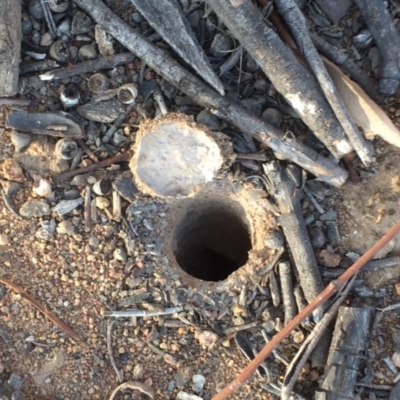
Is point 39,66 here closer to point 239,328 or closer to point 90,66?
point 90,66

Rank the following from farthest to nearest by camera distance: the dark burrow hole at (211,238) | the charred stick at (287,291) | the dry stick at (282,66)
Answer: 1. the dark burrow hole at (211,238)
2. the charred stick at (287,291)
3. the dry stick at (282,66)

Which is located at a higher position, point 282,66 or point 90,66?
point 282,66

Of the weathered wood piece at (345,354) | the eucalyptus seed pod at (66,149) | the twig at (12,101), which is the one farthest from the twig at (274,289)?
the twig at (12,101)

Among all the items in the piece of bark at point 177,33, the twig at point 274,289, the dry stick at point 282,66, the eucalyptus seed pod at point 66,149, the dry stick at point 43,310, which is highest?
the dry stick at point 282,66

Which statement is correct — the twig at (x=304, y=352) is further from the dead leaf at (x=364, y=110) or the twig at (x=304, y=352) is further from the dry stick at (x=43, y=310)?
the dry stick at (x=43, y=310)

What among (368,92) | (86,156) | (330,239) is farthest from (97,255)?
(368,92)

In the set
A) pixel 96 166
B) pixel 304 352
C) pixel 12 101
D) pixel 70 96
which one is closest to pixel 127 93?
pixel 70 96
